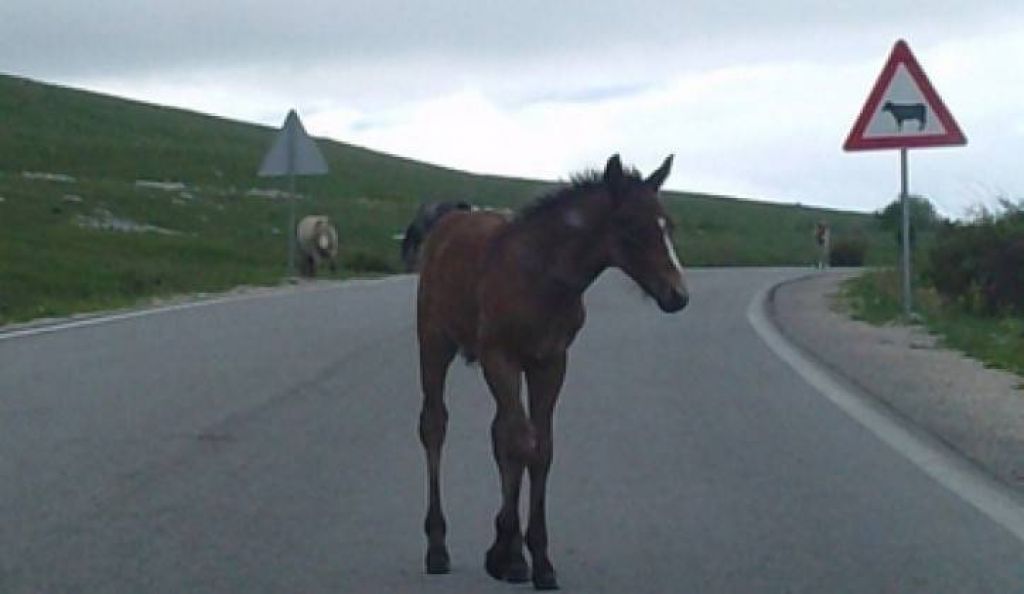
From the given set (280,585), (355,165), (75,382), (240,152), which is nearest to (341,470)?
(280,585)

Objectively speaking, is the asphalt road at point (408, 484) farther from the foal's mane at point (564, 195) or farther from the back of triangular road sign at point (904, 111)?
the back of triangular road sign at point (904, 111)

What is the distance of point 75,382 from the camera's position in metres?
16.2

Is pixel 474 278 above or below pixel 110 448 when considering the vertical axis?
above

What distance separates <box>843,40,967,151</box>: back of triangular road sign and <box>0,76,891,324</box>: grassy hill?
612 cm

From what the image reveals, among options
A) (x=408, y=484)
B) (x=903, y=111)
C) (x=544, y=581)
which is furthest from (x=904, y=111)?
(x=544, y=581)

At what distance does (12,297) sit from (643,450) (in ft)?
54.3

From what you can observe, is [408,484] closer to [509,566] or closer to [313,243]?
[509,566]

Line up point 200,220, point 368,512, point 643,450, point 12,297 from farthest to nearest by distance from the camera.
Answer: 1. point 200,220
2. point 12,297
3. point 643,450
4. point 368,512

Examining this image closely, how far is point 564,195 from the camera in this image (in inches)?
324

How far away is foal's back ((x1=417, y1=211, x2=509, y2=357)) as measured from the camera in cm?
843

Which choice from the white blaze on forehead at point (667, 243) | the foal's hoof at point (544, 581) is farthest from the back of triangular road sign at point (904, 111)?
the white blaze on forehead at point (667, 243)

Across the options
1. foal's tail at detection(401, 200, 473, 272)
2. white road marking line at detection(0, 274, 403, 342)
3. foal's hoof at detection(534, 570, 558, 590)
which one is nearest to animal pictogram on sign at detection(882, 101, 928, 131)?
white road marking line at detection(0, 274, 403, 342)

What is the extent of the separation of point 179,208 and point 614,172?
51.2 m

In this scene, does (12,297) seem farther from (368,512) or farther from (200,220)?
(200,220)
